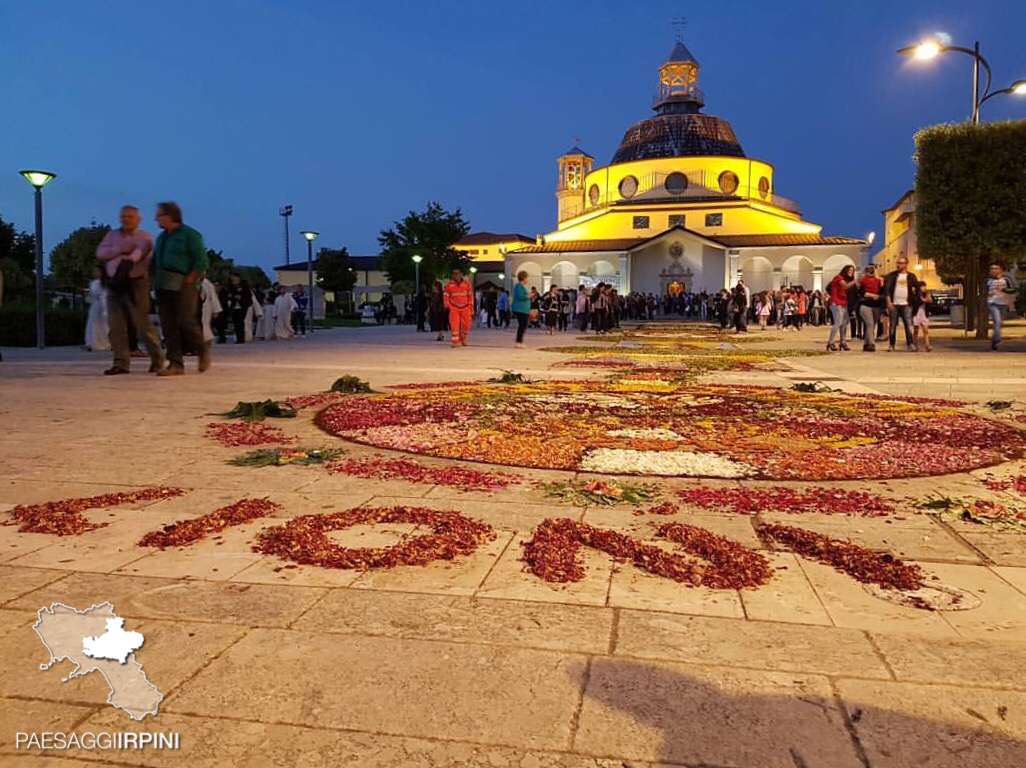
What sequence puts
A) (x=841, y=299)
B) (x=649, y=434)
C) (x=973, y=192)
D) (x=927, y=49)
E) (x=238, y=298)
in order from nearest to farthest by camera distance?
(x=649, y=434) < (x=841, y=299) < (x=927, y=49) < (x=238, y=298) < (x=973, y=192)

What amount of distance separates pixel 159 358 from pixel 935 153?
19.9m

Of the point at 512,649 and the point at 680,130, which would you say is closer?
the point at 512,649

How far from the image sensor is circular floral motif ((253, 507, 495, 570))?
3.14 meters

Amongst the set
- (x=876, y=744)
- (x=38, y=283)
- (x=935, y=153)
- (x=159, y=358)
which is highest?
(x=935, y=153)

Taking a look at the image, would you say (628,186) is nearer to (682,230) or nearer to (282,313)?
(682,230)

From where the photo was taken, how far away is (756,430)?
650 cm

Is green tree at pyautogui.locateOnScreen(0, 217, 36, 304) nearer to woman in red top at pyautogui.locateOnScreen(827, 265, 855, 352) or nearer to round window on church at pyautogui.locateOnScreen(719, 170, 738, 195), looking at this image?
woman in red top at pyautogui.locateOnScreen(827, 265, 855, 352)

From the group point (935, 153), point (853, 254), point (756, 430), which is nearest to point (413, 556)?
point (756, 430)

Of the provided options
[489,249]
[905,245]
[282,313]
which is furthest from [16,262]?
[905,245]

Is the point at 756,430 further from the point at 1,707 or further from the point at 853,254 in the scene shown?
the point at 853,254

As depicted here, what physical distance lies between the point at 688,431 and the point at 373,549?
→ 149 inches

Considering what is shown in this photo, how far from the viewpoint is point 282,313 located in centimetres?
2298

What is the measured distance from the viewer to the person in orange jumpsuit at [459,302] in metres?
17.7

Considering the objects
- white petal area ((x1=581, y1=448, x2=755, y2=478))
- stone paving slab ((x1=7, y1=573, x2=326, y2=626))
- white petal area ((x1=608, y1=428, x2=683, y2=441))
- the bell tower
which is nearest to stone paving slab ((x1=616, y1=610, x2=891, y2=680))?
stone paving slab ((x1=7, y1=573, x2=326, y2=626))
